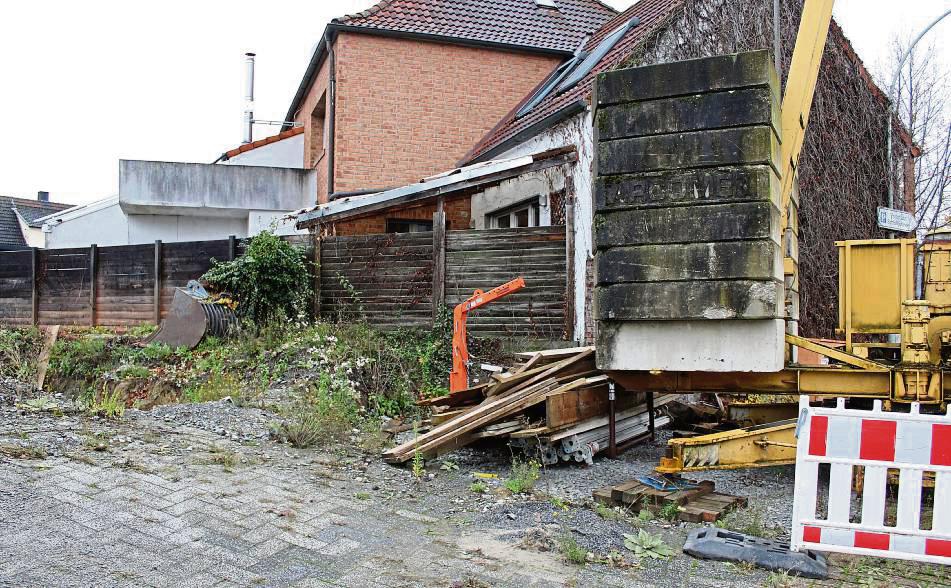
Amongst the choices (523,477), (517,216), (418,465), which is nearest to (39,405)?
(418,465)

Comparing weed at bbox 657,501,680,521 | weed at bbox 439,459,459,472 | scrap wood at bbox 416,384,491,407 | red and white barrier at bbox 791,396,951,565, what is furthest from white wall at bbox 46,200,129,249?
red and white barrier at bbox 791,396,951,565

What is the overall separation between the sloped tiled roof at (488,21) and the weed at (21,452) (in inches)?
505

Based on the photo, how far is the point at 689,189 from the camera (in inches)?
253

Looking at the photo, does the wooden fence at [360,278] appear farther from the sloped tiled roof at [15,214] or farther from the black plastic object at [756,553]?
the sloped tiled roof at [15,214]

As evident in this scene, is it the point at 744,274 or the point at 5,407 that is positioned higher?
the point at 744,274

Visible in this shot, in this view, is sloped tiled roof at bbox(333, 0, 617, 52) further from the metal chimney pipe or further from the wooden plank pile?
the metal chimney pipe

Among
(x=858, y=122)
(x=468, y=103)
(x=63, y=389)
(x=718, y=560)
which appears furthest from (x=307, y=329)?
(x=858, y=122)

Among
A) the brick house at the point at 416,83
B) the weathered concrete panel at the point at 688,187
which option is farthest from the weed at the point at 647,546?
the brick house at the point at 416,83

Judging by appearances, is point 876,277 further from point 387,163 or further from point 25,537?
point 387,163

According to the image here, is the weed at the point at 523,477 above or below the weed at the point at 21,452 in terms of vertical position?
below

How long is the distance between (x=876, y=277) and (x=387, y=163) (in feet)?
39.4

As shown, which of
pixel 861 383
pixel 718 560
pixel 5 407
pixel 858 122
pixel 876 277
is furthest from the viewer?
pixel 858 122

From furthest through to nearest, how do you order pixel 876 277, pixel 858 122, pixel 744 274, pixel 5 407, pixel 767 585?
pixel 858 122
pixel 5 407
pixel 876 277
pixel 744 274
pixel 767 585

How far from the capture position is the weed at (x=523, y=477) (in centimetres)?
654
